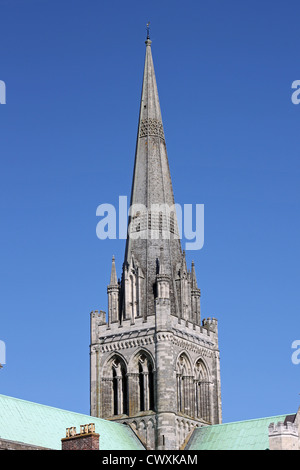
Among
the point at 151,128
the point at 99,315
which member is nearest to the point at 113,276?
the point at 99,315

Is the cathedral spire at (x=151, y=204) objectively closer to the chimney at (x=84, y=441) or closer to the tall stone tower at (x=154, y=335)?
the tall stone tower at (x=154, y=335)

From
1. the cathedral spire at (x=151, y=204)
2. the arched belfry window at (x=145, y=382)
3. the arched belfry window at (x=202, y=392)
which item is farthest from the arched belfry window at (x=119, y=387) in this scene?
the arched belfry window at (x=202, y=392)

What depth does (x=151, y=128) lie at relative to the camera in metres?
78.2

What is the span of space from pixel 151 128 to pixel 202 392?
789 inches

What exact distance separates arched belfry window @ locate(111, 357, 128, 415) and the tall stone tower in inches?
2.7

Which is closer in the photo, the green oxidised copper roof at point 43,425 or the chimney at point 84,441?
the chimney at point 84,441

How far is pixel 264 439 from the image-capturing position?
215 feet

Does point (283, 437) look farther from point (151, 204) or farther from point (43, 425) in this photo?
point (151, 204)

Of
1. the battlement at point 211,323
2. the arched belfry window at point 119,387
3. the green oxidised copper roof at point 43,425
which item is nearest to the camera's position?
the green oxidised copper roof at point 43,425

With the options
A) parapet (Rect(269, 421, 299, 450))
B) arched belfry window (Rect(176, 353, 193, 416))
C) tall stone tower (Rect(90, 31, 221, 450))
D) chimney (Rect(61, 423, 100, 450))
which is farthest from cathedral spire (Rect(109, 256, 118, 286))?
chimney (Rect(61, 423, 100, 450))

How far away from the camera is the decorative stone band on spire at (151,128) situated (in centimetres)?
7819

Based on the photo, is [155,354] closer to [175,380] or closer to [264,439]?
[175,380]
